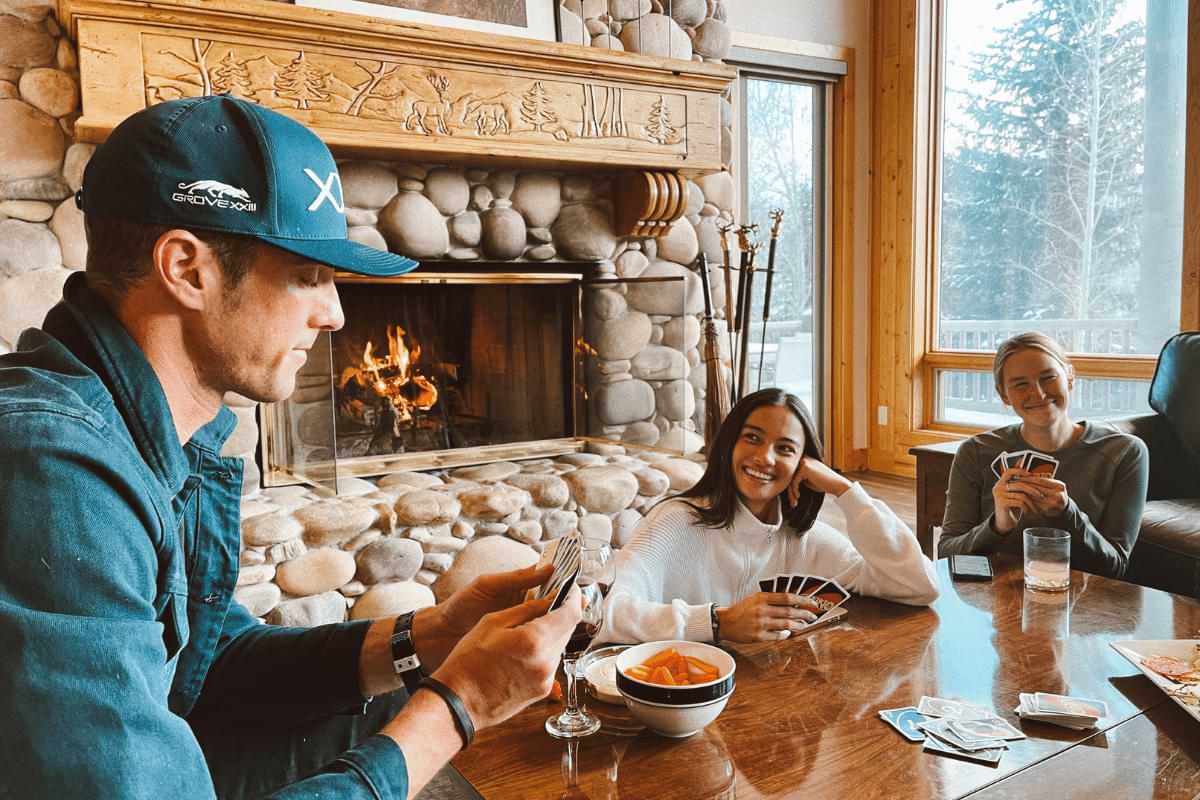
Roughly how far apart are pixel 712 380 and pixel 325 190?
9.58 feet

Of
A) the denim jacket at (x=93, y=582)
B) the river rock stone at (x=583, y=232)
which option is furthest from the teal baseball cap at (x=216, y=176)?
the river rock stone at (x=583, y=232)

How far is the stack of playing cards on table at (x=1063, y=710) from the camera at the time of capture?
Answer: 3.97ft

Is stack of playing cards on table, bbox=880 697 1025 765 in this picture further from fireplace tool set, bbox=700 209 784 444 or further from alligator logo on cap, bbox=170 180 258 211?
fireplace tool set, bbox=700 209 784 444

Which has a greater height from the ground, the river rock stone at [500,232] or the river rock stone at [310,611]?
the river rock stone at [500,232]

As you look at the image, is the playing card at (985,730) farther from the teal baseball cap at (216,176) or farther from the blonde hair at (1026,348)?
the blonde hair at (1026,348)

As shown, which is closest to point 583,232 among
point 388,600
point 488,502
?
point 488,502

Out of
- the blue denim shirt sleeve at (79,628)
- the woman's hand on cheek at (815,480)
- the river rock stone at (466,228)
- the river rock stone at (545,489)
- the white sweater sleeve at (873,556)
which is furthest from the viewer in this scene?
the river rock stone at (466,228)

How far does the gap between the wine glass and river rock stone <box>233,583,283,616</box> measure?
5.72 feet

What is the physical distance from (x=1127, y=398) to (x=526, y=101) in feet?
10.8

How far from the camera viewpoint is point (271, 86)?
283 cm

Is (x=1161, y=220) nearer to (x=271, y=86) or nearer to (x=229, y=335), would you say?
(x=271, y=86)

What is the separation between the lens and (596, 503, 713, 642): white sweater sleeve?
5.14 feet

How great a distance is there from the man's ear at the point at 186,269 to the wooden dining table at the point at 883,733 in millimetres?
629

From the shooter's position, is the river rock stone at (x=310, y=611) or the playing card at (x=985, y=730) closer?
the playing card at (x=985, y=730)
